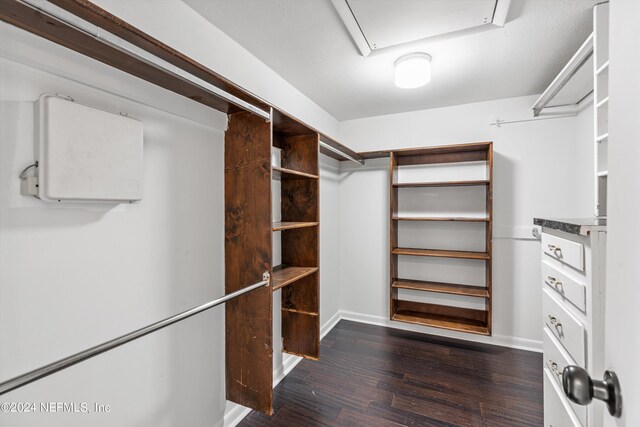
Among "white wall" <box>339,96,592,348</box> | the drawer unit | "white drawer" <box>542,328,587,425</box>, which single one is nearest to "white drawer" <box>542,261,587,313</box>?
the drawer unit

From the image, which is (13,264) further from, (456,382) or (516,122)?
(516,122)

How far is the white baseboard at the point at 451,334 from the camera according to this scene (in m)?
2.65

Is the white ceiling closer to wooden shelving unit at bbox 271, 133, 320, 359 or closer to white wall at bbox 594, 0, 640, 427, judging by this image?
wooden shelving unit at bbox 271, 133, 320, 359

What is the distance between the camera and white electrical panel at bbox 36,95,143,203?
900mm

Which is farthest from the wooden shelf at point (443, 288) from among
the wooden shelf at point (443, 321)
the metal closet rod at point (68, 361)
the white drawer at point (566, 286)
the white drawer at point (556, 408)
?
the metal closet rod at point (68, 361)

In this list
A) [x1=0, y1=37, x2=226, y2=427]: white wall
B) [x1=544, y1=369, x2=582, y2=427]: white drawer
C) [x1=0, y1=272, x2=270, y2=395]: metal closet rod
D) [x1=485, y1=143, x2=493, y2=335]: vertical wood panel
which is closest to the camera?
[x1=0, y1=272, x2=270, y2=395]: metal closet rod

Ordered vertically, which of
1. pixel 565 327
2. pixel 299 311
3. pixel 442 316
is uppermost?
pixel 565 327

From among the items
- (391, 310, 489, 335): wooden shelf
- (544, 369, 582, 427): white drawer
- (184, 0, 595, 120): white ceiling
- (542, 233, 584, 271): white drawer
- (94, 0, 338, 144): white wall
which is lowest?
(391, 310, 489, 335): wooden shelf

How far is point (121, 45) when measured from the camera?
2.93ft

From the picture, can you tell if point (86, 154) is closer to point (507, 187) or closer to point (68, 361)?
point (68, 361)

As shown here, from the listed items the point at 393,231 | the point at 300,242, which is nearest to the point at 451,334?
the point at 393,231

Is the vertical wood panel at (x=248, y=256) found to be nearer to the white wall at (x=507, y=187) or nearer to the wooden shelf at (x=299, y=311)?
the wooden shelf at (x=299, y=311)

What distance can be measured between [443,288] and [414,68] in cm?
199

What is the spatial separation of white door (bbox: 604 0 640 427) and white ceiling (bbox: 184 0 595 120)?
126 centimetres
